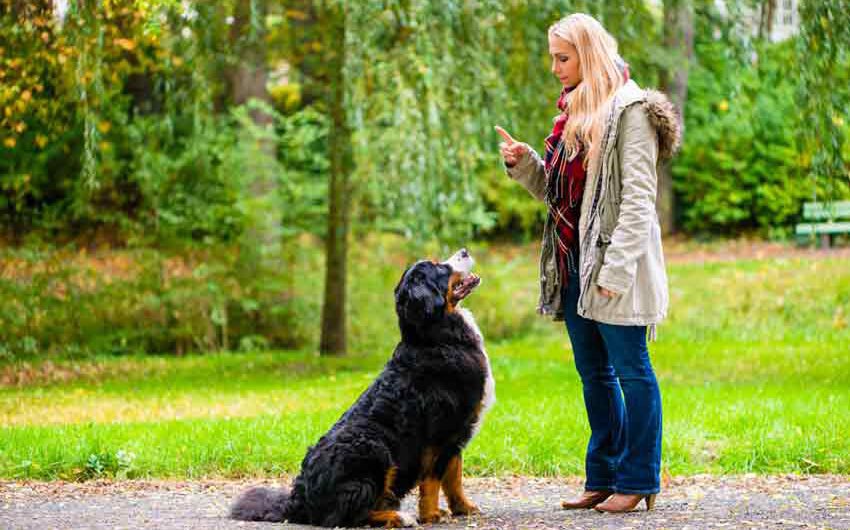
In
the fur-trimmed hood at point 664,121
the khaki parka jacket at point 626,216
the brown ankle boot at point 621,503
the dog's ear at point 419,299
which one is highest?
the fur-trimmed hood at point 664,121

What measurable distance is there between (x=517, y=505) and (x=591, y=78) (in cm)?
222

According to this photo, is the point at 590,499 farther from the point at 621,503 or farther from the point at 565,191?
the point at 565,191

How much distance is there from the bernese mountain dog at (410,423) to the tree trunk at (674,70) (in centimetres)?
389

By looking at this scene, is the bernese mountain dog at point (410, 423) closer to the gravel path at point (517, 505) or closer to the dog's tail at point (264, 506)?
the dog's tail at point (264, 506)

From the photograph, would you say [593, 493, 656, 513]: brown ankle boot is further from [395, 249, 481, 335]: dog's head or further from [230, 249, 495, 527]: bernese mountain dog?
[395, 249, 481, 335]: dog's head

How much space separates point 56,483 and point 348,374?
5.52 meters

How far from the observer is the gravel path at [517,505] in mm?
5574

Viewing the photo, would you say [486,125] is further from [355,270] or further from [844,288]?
[844,288]

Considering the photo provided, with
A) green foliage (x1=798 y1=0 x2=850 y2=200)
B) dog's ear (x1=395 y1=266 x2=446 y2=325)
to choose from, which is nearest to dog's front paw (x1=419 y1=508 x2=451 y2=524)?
dog's ear (x1=395 y1=266 x2=446 y2=325)

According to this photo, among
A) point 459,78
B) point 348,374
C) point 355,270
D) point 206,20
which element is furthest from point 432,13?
point 355,270

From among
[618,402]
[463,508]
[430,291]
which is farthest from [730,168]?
[430,291]

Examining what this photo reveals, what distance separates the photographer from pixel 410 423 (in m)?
5.50

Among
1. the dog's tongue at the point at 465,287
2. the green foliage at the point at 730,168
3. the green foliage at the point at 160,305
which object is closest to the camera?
the dog's tongue at the point at 465,287

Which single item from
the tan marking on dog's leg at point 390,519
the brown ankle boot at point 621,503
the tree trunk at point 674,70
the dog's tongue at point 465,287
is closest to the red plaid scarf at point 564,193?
the dog's tongue at point 465,287
